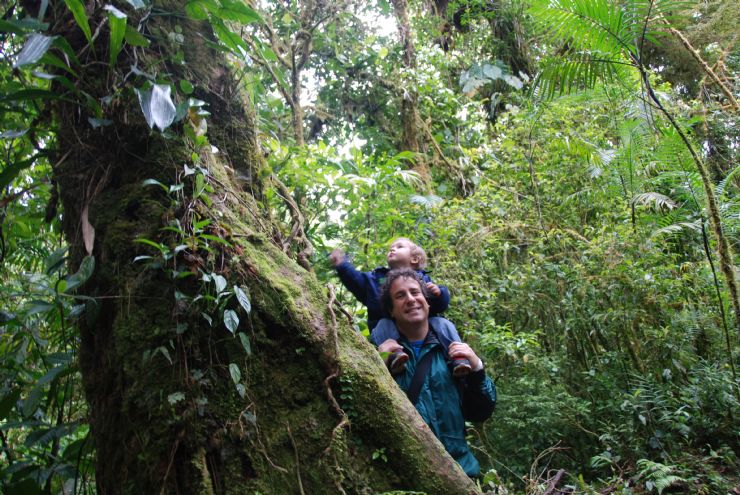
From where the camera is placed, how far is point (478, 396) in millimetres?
2699

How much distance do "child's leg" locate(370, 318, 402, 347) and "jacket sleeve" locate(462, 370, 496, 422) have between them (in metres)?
0.47

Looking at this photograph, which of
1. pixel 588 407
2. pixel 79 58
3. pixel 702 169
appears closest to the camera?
pixel 79 58

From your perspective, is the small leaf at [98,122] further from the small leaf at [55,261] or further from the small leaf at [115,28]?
the small leaf at [55,261]

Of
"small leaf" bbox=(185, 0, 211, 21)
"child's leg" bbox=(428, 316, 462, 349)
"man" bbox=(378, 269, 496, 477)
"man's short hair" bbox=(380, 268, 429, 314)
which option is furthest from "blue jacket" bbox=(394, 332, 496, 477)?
"small leaf" bbox=(185, 0, 211, 21)

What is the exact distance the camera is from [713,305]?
4.08 meters

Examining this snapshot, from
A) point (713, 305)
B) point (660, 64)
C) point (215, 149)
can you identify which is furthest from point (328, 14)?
point (660, 64)

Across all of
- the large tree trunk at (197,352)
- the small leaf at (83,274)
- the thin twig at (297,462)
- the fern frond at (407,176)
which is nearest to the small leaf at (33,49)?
the large tree trunk at (197,352)

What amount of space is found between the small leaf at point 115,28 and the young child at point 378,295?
5.95ft

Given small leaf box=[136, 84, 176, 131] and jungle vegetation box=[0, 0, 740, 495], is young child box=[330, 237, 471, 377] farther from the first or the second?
small leaf box=[136, 84, 176, 131]

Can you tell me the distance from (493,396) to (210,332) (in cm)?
154

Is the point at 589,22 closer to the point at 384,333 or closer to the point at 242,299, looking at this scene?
the point at 384,333

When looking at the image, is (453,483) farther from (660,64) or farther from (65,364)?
(660,64)

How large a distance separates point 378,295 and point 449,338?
60 centimetres

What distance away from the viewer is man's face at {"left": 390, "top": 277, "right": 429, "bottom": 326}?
2.96 meters
